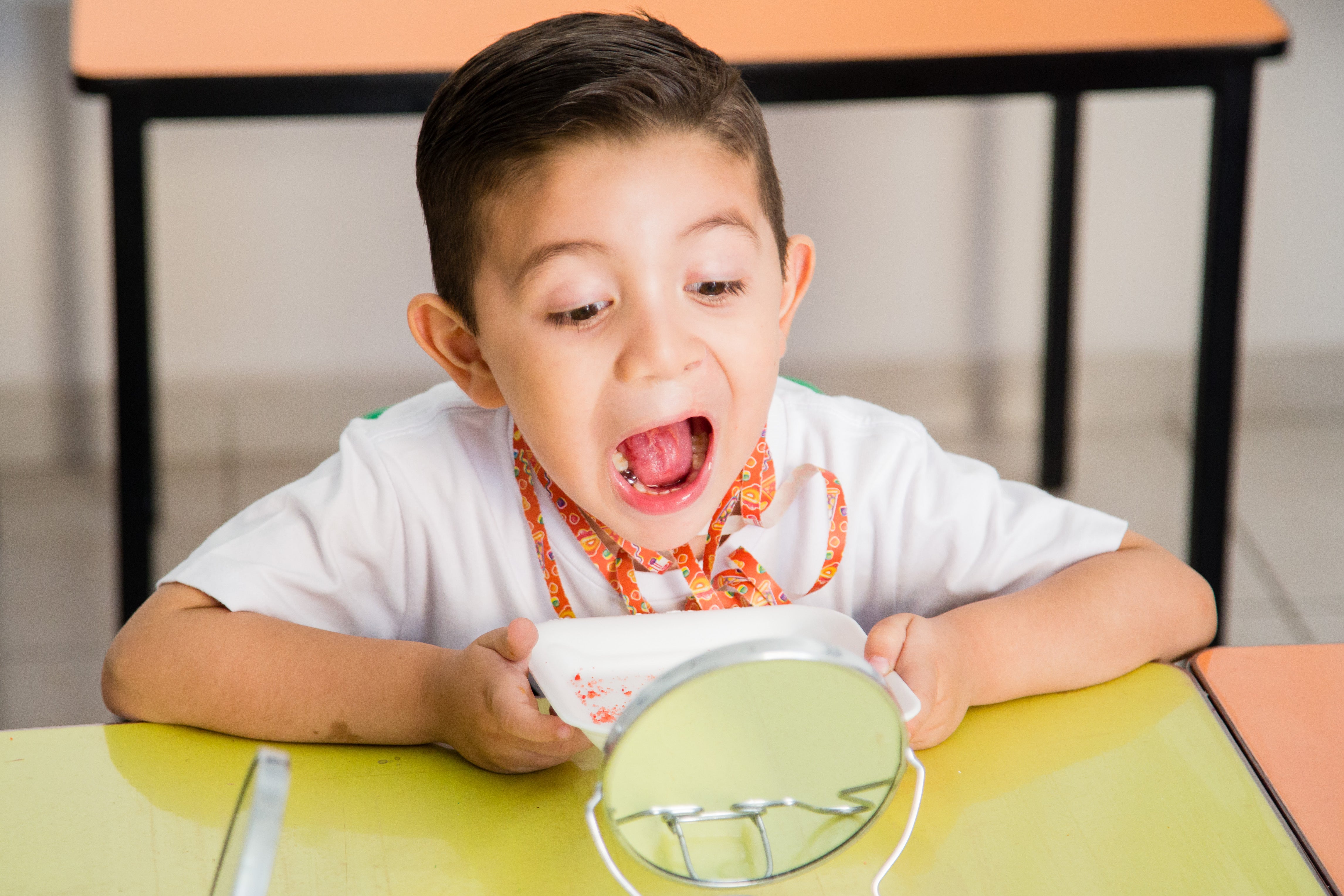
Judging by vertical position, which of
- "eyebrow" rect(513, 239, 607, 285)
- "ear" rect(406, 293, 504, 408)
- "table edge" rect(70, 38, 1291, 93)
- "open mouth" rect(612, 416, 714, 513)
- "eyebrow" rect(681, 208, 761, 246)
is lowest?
"open mouth" rect(612, 416, 714, 513)

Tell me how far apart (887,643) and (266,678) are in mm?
342

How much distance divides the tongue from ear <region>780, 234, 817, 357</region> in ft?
0.32

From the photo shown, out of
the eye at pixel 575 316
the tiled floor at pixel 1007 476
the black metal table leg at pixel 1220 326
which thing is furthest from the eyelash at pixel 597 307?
the tiled floor at pixel 1007 476

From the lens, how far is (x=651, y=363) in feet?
2.41

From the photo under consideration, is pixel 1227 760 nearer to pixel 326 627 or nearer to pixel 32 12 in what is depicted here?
pixel 326 627

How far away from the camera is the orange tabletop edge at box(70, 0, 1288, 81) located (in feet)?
4.58

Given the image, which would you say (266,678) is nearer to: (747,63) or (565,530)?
(565,530)

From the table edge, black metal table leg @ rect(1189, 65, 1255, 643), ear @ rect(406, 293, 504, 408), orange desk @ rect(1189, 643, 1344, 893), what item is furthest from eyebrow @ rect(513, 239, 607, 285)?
black metal table leg @ rect(1189, 65, 1255, 643)

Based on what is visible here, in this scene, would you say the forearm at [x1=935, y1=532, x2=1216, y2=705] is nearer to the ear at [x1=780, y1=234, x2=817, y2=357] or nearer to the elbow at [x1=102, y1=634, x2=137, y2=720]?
the ear at [x1=780, y1=234, x2=817, y2=357]

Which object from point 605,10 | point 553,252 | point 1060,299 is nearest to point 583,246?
point 553,252

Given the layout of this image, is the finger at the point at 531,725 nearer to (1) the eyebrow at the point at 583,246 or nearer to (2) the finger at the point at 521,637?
(2) the finger at the point at 521,637

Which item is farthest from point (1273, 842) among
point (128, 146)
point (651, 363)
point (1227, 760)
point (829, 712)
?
point (128, 146)

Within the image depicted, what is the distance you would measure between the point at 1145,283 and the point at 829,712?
6.66 feet

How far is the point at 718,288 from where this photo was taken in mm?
778
